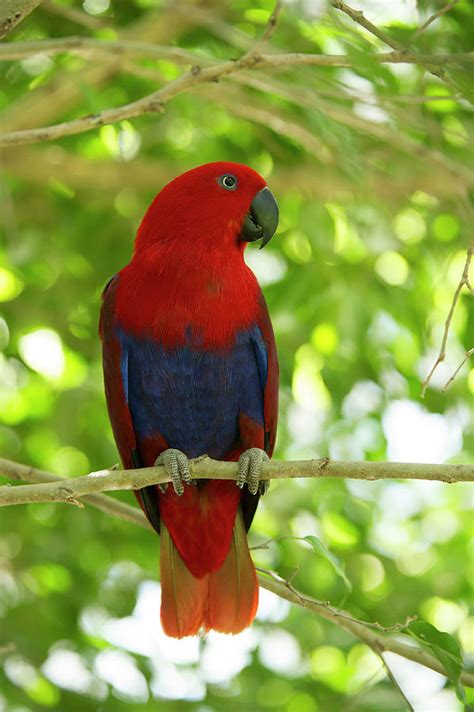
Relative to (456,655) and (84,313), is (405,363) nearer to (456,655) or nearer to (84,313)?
(84,313)

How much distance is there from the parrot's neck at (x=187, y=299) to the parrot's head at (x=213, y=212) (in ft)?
0.23

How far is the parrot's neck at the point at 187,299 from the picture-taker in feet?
10.9

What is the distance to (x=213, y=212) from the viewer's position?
11.6ft

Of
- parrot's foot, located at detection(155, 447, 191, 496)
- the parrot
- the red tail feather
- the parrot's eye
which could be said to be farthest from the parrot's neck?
the red tail feather

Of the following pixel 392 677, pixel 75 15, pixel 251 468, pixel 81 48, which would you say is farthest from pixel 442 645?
pixel 75 15

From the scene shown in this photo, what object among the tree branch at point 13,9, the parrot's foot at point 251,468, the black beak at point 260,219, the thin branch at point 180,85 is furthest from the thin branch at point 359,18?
the parrot's foot at point 251,468

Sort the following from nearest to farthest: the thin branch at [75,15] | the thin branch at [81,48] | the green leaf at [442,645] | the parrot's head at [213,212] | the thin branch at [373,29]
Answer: the thin branch at [373,29]
the green leaf at [442,645]
the thin branch at [81,48]
the parrot's head at [213,212]
the thin branch at [75,15]

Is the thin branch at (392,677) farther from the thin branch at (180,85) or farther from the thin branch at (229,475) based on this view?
the thin branch at (180,85)

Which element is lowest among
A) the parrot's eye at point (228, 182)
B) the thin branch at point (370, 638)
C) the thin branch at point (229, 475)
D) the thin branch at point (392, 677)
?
the thin branch at point (392, 677)

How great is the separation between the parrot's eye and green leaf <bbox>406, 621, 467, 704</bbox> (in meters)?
1.72

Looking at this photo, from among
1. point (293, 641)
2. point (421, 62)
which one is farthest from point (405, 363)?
point (421, 62)

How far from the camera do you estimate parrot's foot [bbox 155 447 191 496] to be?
322 centimetres

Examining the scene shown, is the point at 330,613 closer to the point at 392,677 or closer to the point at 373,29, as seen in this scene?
the point at 392,677

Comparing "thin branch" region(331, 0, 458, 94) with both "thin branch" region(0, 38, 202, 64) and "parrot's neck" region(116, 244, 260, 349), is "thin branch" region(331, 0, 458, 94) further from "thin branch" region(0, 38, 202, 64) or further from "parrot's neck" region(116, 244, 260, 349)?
"parrot's neck" region(116, 244, 260, 349)
